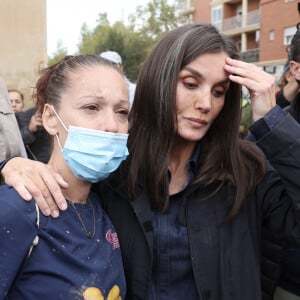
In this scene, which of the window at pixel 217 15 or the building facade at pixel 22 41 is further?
the window at pixel 217 15

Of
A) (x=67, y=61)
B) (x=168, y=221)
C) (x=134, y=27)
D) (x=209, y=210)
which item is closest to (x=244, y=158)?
(x=209, y=210)

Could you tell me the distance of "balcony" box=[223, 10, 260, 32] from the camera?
33100 millimetres

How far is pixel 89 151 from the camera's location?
5.70 feet

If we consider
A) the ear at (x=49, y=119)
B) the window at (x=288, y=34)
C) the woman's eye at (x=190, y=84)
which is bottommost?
the ear at (x=49, y=119)

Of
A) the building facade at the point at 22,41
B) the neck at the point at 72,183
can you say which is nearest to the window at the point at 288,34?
the building facade at the point at 22,41

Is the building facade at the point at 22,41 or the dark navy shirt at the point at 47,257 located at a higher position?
→ the building facade at the point at 22,41

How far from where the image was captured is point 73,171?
1.75 meters

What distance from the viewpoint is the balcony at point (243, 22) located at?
1303 inches

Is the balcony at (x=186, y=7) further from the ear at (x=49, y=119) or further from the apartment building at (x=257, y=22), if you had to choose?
the ear at (x=49, y=119)

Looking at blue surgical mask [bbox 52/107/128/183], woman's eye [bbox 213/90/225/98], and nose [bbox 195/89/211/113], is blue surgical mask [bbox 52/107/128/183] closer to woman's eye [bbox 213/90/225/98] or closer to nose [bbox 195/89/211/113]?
nose [bbox 195/89/211/113]

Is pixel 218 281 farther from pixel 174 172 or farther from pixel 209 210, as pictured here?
pixel 174 172

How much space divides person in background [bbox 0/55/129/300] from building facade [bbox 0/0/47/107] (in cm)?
377

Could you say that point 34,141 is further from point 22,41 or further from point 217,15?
point 217,15

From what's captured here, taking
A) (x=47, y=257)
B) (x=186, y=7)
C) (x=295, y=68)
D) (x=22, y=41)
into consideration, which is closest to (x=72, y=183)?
(x=47, y=257)
